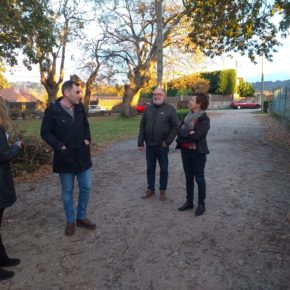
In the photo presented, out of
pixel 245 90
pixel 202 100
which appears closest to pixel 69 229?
pixel 202 100

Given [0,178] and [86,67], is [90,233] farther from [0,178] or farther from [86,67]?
[86,67]

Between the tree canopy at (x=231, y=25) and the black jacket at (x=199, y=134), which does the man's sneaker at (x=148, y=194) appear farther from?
the tree canopy at (x=231, y=25)

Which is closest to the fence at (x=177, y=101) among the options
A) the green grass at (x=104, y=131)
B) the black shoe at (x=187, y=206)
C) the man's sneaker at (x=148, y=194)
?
the green grass at (x=104, y=131)

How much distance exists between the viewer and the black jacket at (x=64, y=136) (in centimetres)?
463

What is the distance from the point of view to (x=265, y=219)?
17.0ft

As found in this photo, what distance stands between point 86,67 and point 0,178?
28.3m

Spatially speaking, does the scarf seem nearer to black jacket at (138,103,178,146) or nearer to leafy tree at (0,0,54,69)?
black jacket at (138,103,178,146)

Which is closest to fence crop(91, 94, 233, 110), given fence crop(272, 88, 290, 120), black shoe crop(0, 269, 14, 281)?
fence crop(272, 88, 290, 120)

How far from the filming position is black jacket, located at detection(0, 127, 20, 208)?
12.4ft

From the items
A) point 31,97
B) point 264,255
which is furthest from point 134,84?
point 31,97

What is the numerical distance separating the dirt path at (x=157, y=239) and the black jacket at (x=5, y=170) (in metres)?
0.81

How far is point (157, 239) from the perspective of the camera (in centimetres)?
A: 459

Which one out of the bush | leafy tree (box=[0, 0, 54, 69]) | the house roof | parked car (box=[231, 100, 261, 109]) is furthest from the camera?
the house roof

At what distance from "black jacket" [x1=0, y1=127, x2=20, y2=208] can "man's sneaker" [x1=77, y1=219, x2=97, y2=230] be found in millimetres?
1384
